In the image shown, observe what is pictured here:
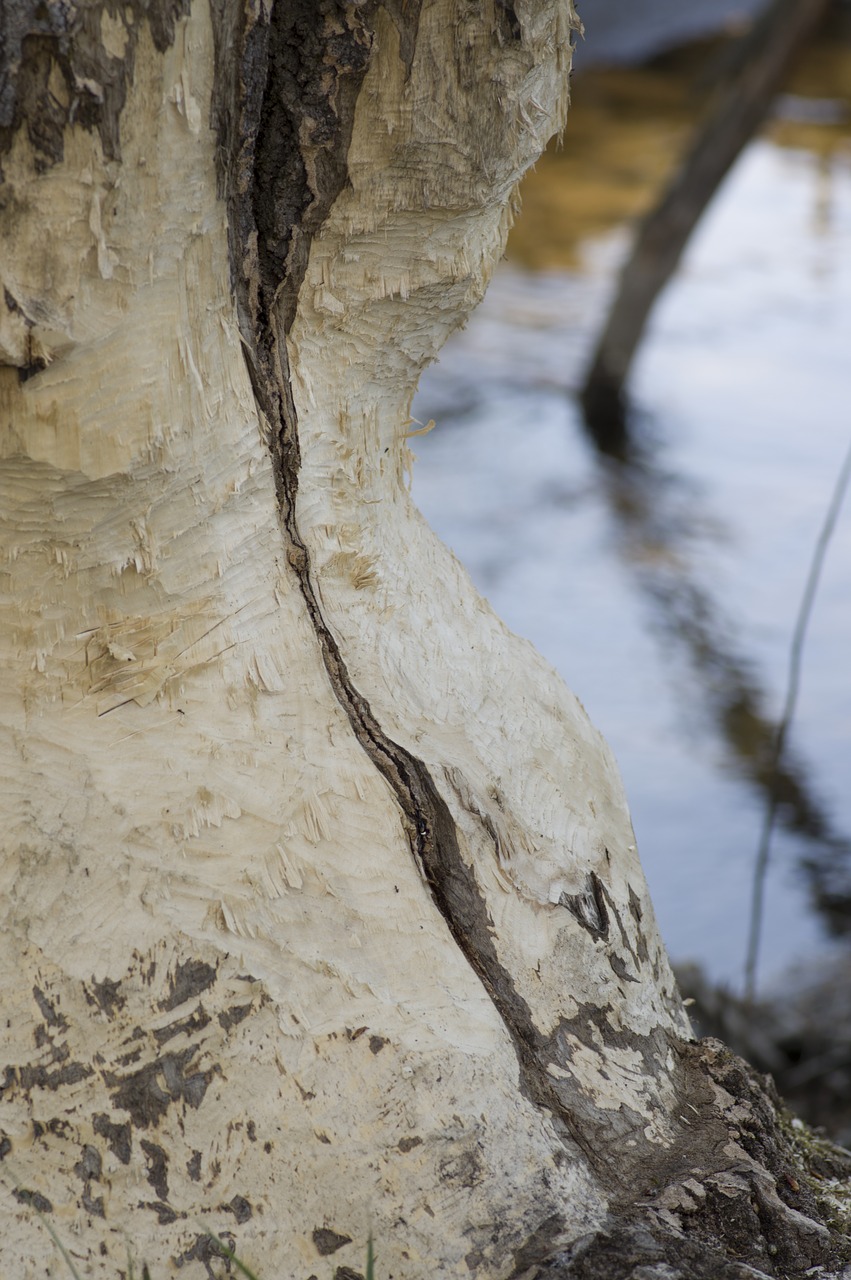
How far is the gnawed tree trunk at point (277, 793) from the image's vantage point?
76 cm

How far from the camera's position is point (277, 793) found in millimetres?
860

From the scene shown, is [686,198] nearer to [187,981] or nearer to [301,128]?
[301,128]

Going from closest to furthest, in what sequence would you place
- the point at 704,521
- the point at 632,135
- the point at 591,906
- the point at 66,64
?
the point at 66,64
the point at 591,906
the point at 704,521
the point at 632,135

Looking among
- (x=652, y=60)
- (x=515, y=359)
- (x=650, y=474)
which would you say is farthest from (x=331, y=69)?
(x=652, y=60)

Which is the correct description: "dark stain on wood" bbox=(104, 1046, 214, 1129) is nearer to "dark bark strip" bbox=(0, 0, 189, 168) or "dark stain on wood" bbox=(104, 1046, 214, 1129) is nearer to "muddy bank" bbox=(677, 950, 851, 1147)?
"dark bark strip" bbox=(0, 0, 189, 168)

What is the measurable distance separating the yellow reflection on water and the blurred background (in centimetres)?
3

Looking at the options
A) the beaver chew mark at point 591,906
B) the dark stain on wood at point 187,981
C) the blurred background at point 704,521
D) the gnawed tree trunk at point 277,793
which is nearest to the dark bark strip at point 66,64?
the gnawed tree trunk at point 277,793

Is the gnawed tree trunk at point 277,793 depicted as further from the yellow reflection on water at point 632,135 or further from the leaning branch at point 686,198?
the yellow reflection on water at point 632,135

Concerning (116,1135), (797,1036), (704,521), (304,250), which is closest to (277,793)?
(116,1135)

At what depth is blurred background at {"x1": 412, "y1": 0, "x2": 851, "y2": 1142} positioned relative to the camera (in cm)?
281

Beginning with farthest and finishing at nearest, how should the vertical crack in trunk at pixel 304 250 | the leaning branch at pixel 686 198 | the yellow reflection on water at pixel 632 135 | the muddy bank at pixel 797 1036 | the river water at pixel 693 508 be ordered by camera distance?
the yellow reflection on water at pixel 632 135 → the leaning branch at pixel 686 198 → the river water at pixel 693 508 → the muddy bank at pixel 797 1036 → the vertical crack in trunk at pixel 304 250

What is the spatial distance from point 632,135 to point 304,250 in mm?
7585

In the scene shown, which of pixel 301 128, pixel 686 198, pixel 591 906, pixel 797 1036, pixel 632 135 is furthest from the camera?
pixel 632 135

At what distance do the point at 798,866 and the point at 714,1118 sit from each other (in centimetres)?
215
